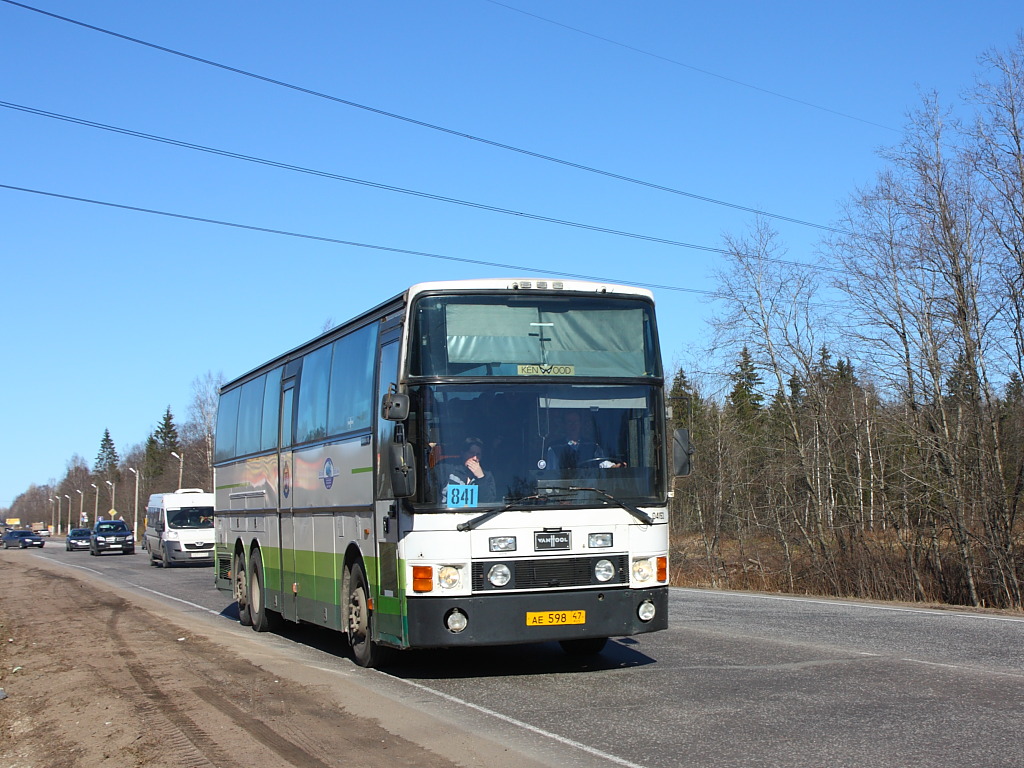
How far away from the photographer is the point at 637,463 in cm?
1072

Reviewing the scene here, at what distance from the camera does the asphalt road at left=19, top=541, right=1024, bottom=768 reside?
285 inches

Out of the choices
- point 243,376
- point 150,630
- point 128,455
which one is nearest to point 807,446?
point 243,376

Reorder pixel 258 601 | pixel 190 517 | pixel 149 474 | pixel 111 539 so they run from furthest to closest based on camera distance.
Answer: pixel 149 474, pixel 111 539, pixel 190 517, pixel 258 601

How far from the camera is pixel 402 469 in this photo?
1009 centimetres

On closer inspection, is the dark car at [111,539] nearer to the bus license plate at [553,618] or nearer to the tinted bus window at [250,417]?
the tinted bus window at [250,417]

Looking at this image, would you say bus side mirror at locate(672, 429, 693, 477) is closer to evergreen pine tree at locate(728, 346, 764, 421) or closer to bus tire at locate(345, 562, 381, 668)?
bus tire at locate(345, 562, 381, 668)

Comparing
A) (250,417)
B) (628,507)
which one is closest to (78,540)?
(250,417)

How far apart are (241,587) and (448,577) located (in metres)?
8.93

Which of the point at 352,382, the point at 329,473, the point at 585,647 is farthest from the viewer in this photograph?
the point at 329,473

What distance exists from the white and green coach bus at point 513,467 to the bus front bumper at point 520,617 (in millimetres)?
13

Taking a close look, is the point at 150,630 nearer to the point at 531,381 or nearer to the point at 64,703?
the point at 64,703

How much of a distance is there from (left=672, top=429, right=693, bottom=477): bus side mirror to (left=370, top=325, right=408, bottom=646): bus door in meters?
2.70

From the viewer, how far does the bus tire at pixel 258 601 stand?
16.7 m

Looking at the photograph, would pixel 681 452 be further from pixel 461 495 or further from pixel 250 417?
pixel 250 417
